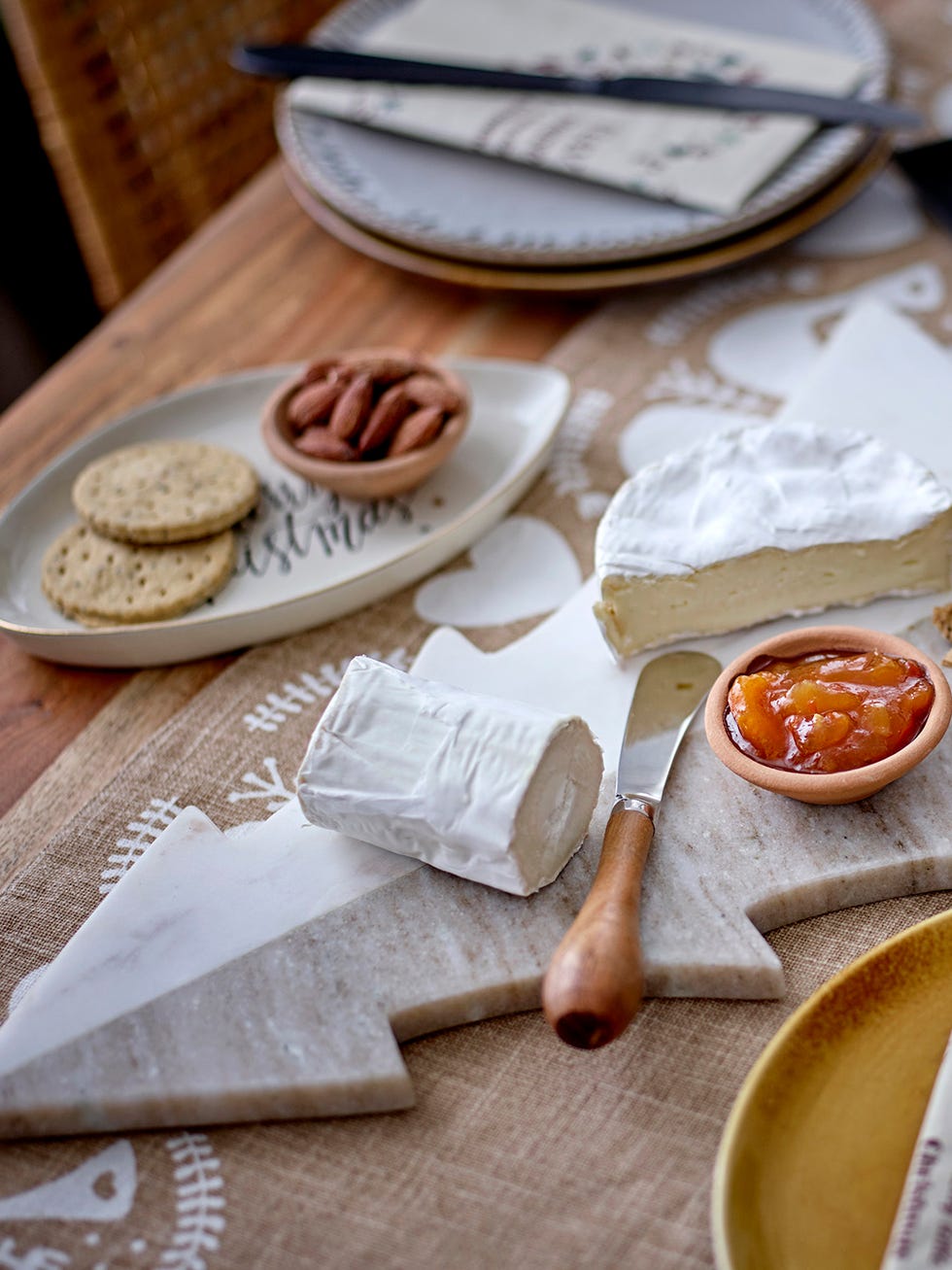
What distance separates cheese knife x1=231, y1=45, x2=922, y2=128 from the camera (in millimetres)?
1960

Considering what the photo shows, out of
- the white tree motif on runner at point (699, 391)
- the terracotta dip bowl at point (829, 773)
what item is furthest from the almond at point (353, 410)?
the terracotta dip bowl at point (829, 773)

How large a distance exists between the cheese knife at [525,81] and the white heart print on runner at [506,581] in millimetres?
858

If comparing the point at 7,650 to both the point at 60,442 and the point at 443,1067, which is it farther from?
the point at 443,1067

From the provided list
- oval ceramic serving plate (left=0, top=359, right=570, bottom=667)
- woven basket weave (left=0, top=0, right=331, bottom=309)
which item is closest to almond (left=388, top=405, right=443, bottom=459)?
oval ceramic serving plate (left=0, top=359, right=570, bottom=667)

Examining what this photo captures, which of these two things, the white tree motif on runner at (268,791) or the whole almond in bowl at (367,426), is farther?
the whole almond in bowl at (367,426)

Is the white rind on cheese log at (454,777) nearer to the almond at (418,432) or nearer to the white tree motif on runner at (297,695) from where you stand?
the white tree motif on runner at (297,695)

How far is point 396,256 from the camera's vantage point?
1951mm

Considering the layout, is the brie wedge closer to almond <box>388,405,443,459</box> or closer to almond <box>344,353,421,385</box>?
almond <box>388,405,443,459</box>

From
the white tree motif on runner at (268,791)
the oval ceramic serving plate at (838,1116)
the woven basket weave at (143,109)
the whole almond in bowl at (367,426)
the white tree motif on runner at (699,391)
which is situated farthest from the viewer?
the woven basket weave at (143,109)

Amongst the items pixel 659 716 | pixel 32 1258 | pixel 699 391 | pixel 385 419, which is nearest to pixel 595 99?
pixel 699 391

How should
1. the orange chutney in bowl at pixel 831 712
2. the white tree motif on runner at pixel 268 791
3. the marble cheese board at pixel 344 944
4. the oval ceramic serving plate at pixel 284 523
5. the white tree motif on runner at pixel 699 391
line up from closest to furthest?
the marble cheese board at pixel 344 944 → the orange chutney in bowl at pixel 831 712 → the white tree motif on runner at pixel 268 791 → the oval ceramic serving plate at pixel 284 523 → the white tree motif on runner at pixel 699 391

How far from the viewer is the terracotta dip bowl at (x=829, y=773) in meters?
1.16

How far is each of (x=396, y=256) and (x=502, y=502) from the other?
1.92 ft

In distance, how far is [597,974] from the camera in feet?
3.29
